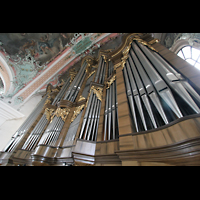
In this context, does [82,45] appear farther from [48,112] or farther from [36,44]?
[48,112]

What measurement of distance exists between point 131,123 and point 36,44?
337 inches

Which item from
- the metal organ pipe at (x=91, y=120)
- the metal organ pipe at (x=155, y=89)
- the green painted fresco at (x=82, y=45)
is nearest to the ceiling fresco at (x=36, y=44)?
the green painted fresco at (x=82, y=45)

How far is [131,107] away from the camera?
2080mm

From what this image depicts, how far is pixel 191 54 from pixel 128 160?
18.9 ft

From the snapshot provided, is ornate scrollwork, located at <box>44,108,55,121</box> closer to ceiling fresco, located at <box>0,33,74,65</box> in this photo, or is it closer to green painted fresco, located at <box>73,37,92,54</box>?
ceiling fresco, located at <box>0,33,74,65</box>

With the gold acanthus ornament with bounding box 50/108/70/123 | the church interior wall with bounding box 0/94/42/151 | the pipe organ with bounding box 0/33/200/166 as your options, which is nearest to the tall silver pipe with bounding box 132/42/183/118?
the pipe organ with bounding box 0/33/200/166

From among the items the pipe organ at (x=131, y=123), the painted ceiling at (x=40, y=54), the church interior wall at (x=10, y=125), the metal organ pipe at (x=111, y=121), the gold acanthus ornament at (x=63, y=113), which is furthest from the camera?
the painted ceiling at (x=40, y=54)

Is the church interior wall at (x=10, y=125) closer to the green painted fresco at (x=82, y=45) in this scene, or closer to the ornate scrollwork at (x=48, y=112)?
the ornate scrollwork at (x=48, y=112)

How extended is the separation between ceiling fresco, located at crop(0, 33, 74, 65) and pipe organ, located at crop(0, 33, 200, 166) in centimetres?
546

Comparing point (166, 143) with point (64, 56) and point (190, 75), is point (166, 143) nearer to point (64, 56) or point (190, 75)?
point (190, 75)

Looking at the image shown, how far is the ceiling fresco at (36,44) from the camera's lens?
691 cm

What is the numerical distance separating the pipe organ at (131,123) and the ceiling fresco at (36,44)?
546 cm

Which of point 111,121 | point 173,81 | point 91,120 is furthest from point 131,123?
point 91,120
